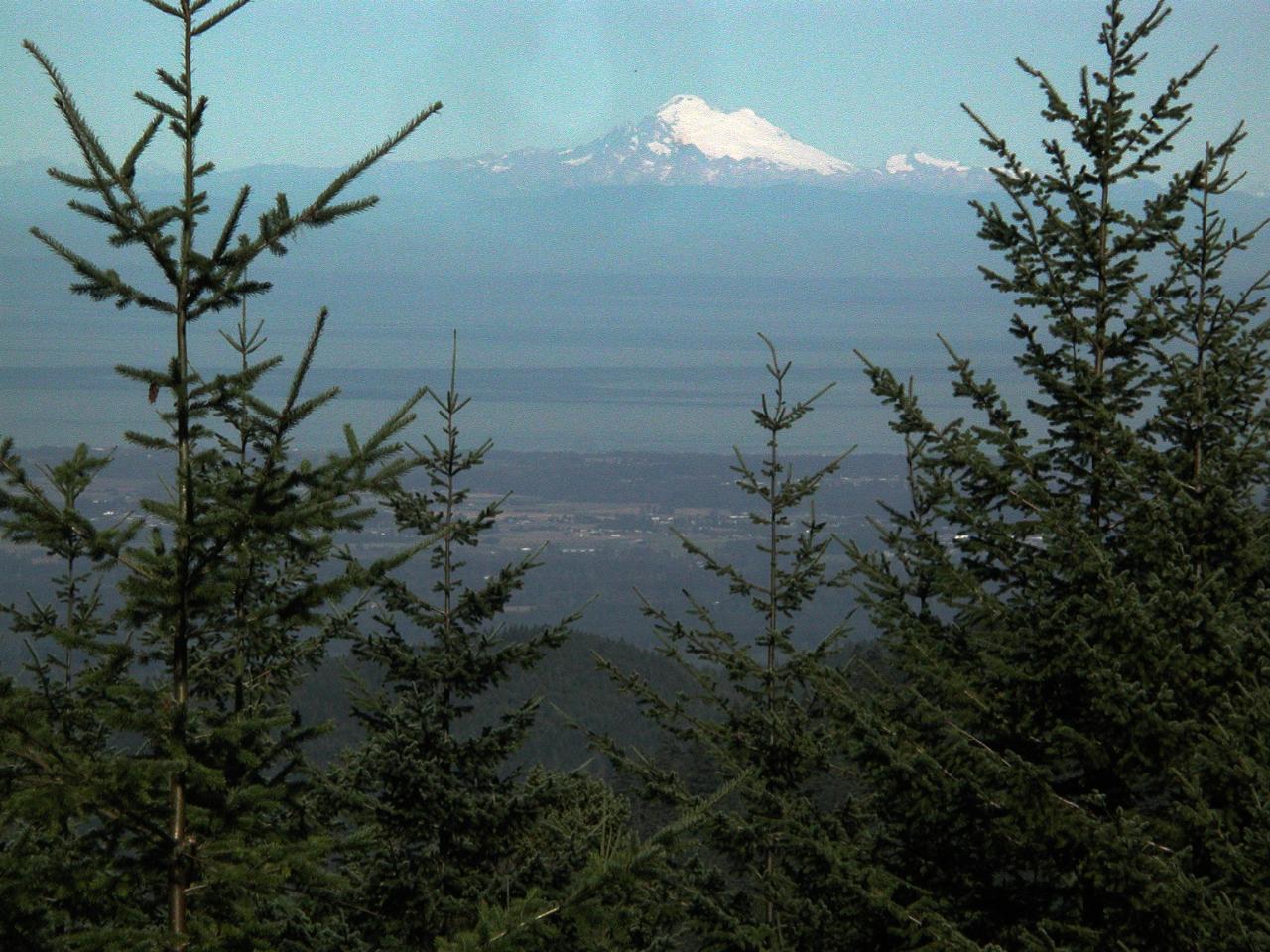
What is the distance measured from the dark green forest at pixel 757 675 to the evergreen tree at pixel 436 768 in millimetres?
38

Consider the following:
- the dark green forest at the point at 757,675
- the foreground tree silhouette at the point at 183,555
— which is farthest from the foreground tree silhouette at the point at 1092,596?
the foreground tree silhouette at the point at 183,555

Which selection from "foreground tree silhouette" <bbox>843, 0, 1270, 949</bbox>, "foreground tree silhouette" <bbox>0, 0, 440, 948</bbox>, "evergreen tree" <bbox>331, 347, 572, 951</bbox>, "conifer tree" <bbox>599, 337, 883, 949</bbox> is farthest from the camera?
"evergreen tree" <bbox>331, 347, 572, 951</bbox>

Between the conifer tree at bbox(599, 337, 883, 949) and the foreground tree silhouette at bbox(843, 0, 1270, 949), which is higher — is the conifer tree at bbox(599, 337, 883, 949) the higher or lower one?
the lower one

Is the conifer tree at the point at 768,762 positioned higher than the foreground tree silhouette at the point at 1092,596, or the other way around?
the foreground tree silhouette at the point at 1092,596

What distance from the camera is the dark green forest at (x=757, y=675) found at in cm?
616

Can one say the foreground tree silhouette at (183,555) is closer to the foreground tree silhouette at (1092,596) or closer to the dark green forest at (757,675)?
the dark green forest at (757,675)

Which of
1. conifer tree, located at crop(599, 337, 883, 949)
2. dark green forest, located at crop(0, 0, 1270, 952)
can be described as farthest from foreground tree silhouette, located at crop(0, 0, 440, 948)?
conifer tree, located at crop(599, 337, 883, 949)

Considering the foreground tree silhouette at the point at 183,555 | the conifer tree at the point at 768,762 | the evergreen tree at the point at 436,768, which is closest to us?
the foreground tree silhouette at the point at 183,555

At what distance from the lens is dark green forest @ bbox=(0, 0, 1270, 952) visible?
6.16 m

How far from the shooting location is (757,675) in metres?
13.5

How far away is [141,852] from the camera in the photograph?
634 cm

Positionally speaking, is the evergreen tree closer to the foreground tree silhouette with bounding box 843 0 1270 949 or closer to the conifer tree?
the conifer tree

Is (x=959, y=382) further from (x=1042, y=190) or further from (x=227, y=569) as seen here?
(x=227, y=569)

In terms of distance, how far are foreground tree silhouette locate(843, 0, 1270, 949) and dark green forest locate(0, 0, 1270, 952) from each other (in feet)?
0.11
